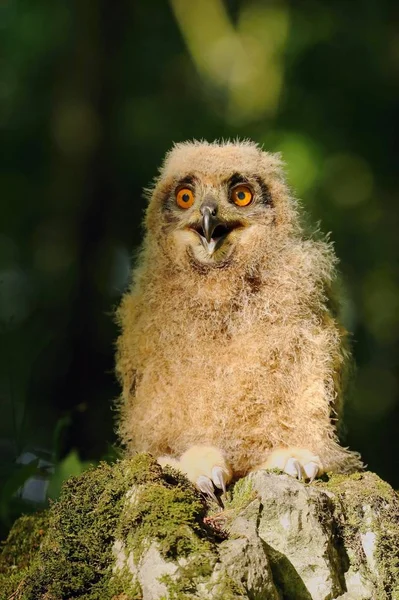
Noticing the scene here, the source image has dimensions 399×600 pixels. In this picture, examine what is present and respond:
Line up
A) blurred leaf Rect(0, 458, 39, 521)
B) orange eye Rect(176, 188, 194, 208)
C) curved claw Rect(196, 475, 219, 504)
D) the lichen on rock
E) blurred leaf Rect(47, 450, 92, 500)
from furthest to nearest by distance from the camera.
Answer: blurred leaf Rect(47, 450, 92, 500) < blurred leaf Rect(0, 458, 39, 521) < orange eye Rect(176, 188, 194, 208) < curved claw Rect(196, 475, 219, 504) < the lichen on rock

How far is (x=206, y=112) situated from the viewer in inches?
195

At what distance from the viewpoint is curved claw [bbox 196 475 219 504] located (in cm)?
211

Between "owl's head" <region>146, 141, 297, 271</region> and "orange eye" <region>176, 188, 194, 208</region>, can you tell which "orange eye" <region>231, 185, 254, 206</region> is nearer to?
"owl's head" <region>146, 141, 297, 271</region>

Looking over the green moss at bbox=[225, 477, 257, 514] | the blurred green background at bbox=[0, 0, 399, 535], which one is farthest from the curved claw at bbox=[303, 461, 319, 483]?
the blurred green background at bbox=[0, 0, 399, 535]

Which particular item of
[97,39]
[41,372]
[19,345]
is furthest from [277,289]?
[97,39]

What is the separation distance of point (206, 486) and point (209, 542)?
0.38 m

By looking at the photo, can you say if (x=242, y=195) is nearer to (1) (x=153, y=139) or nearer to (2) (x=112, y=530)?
(2) (x=112, y=530)

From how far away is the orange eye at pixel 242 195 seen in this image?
2471 mm

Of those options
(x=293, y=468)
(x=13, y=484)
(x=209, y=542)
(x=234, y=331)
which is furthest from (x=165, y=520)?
(x=13, y=484)

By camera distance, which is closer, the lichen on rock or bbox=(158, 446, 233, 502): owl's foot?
the lichen on rock

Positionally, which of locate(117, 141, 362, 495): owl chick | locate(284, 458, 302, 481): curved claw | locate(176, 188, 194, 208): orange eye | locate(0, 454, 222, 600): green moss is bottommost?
locate(0, 454, 222, 600): green moss

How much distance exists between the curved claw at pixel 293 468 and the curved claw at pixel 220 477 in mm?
178

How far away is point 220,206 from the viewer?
94.7 inches

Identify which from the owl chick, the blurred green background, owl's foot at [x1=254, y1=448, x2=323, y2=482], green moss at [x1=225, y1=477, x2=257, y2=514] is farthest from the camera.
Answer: the blurred green background
